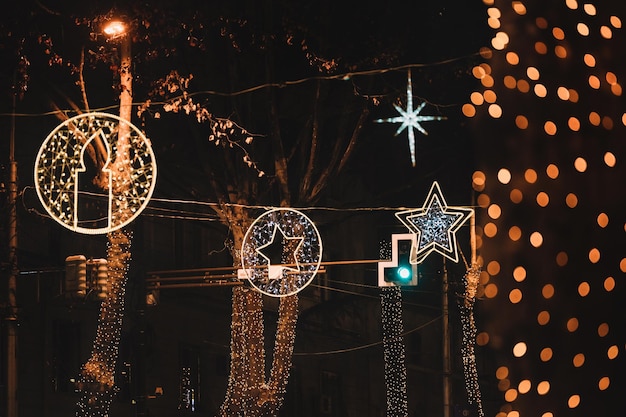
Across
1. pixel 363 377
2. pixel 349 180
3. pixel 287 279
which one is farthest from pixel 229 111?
pixel 363 377

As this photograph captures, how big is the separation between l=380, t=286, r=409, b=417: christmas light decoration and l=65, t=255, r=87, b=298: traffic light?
19391mm

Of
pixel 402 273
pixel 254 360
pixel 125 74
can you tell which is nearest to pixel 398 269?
pixel 402 273

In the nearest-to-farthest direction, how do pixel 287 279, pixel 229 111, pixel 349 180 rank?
1. pixel 287 279
2. pixel 229 111
3. pixel 349 180

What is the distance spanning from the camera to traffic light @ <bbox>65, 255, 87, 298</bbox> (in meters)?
16.4

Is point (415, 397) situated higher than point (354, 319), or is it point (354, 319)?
point (354, 319)

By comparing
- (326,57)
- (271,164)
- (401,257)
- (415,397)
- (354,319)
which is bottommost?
(415,397)

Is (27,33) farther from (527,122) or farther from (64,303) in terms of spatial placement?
(527,122)

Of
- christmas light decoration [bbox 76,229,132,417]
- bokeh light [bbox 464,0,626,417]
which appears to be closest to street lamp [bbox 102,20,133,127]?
christmas light decoration [bbox 76,229,132,417]

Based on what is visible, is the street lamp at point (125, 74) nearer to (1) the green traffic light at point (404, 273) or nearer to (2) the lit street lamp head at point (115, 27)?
(2) the lit street lamp head at point (115, 27)

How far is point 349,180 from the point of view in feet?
114

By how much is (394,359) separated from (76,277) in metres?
21.1

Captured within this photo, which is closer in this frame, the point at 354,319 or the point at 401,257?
the point at 401,257

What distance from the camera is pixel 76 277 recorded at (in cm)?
1645

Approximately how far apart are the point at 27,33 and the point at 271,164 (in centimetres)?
669
